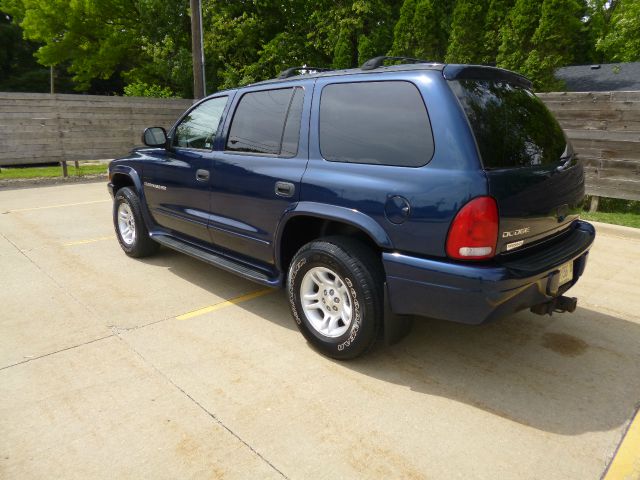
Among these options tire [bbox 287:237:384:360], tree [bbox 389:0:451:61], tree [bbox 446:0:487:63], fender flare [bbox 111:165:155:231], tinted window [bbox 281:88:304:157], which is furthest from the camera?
tree [bbox 389:0:451:61]

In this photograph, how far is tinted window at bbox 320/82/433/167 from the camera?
8.87 feet

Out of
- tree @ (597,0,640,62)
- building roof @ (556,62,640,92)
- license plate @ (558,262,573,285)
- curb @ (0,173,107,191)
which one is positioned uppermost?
tree @ (597,0,640,62)

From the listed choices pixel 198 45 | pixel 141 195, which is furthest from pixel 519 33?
pixel 141 195

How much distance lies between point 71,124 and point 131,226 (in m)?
8.32

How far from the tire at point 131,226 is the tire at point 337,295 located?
8.13 ft

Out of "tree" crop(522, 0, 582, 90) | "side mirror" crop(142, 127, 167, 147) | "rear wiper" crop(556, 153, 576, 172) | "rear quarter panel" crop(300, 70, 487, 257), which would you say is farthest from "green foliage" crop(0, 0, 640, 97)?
"rear quarter panel" crop(300, 70, 487, 257)

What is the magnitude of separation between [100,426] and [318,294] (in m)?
1.48

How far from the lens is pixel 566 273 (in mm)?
3020

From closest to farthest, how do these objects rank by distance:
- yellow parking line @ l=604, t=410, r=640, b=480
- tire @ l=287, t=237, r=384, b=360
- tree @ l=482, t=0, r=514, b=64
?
1. yellow parking line @ l=604, t=410, r=640, b=480
2. tire @ l=287, t=237, r=384, b=360
3. tree @ l=482, t=0, r=514, b=64

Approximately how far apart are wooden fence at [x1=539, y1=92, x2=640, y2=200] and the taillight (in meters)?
6.02

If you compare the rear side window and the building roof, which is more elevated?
the building roof

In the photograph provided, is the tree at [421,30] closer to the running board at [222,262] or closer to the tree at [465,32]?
the tree at [465,32]

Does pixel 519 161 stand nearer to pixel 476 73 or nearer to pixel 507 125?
pixel 507 125

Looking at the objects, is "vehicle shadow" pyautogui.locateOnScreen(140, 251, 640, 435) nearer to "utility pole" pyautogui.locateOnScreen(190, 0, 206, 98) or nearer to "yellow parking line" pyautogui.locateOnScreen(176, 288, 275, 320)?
"yellow parking line" pyautogui.locateOnScreen(176, 288, 275, 320)
